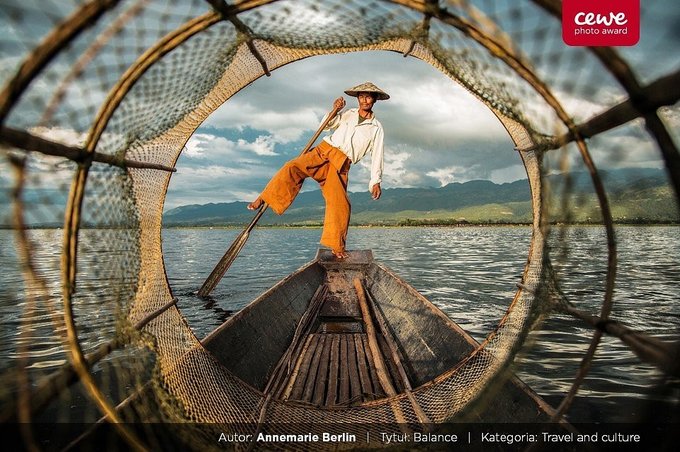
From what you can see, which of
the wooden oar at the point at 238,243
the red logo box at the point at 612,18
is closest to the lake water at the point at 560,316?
the red logo box at the point at 612,18

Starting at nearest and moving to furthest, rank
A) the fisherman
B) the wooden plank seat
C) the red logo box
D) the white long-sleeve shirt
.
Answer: the red logo box, the wooden plank seat, the fisherman, the white long-sleeve shirt

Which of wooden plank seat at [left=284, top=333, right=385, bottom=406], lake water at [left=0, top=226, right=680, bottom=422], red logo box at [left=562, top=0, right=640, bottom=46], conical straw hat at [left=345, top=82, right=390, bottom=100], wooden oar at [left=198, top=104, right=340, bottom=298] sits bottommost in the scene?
lake water at [left=0, top=226, right=680, bottom=422]

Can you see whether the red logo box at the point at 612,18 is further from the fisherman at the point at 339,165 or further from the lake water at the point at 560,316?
the fisherman at the point at 339,165

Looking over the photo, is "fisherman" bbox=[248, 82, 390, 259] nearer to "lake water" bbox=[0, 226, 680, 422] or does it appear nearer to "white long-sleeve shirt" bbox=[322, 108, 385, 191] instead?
"white long-sleeve shirt" bbox=[322, 108, 385, 191]

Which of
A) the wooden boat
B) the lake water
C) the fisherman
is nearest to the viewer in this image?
the lake water

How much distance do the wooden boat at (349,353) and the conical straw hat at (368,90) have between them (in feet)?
8.89

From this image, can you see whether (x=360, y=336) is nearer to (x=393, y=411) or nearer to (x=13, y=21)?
(x=393, y=411)

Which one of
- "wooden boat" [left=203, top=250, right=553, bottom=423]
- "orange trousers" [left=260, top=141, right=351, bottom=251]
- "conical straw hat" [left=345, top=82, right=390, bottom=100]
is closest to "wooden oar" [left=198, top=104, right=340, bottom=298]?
Result: "orange trousers" [left=260, top=141, right=351, bottom=251]

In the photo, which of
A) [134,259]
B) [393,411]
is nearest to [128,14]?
[134,259]

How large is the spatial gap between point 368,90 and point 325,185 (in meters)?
1.13

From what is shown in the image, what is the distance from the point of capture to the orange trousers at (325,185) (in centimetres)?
426

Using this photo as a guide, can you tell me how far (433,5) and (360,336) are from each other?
15.5ft

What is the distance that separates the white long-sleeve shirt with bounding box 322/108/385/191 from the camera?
443cm

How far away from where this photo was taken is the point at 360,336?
5.64 meters
